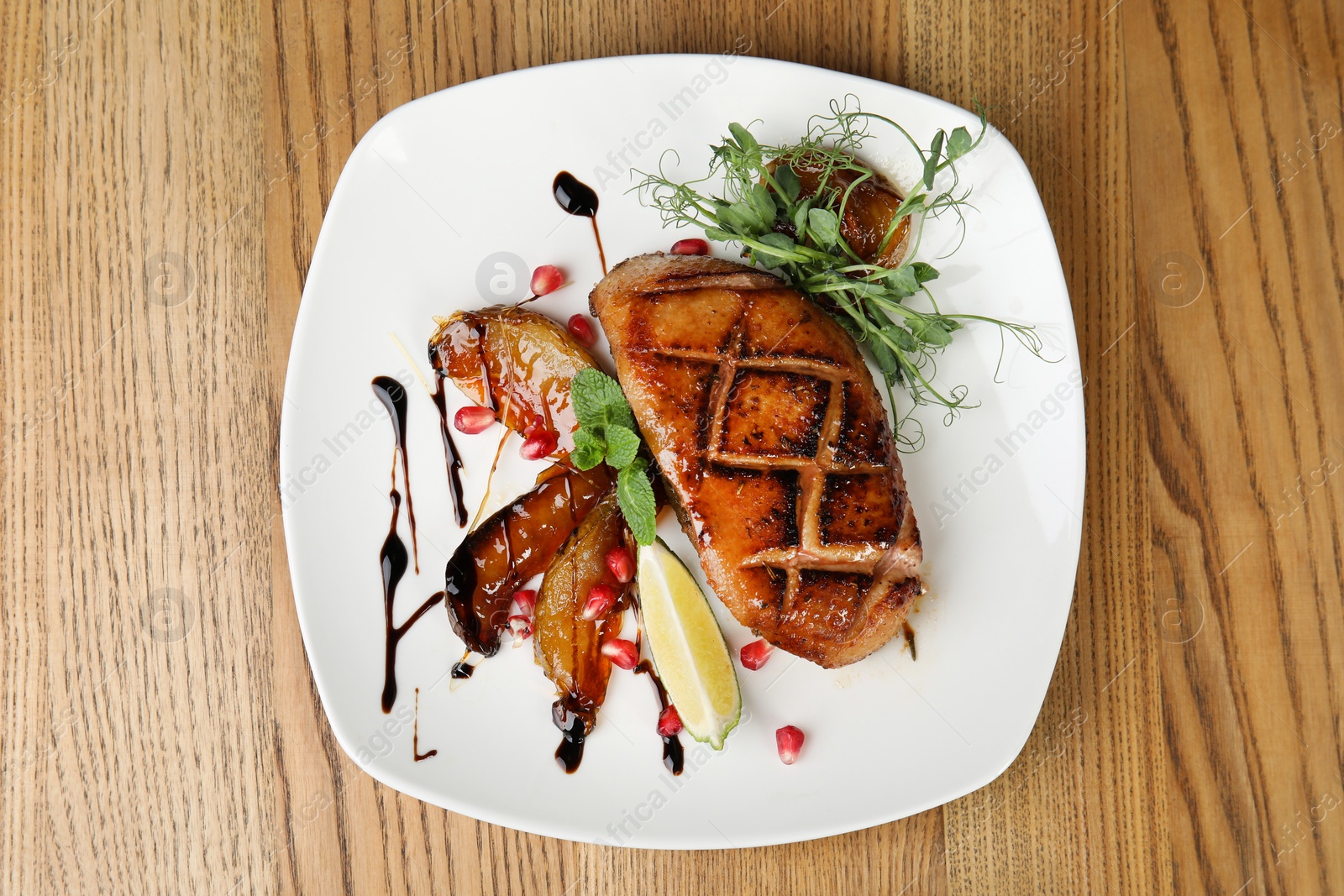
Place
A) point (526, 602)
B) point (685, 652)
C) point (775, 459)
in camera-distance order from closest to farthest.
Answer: point (775, 459) < point (685, 652) < point (526, 602)

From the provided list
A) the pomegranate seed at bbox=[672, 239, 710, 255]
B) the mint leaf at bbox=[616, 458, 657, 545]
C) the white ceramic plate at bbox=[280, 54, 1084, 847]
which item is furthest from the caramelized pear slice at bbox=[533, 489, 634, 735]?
the pomegranate seed at bbox=[672, 239, 710, 255]

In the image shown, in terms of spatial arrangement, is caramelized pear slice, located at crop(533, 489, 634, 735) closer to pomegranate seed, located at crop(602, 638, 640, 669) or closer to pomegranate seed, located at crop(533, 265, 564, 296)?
pomegranate seed, located at crop(602, 638, 640, 669)

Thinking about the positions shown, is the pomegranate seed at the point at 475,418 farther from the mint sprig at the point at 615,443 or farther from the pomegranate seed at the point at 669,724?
the pomegranate seed at the point at 669,724

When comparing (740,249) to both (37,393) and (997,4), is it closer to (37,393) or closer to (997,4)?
(997,4)

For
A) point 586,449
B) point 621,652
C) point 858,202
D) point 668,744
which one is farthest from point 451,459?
point 858,202

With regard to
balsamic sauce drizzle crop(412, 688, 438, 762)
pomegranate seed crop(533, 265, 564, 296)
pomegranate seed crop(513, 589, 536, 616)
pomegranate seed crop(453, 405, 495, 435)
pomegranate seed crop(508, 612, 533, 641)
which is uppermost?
pomegranate seed crop(533, 265, 564, 296)

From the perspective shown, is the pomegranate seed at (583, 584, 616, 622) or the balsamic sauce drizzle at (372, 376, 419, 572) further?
the balsamic sauce drizzle at (372, 376, 419, 572)

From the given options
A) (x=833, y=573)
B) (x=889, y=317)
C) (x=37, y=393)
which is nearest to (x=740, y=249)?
(x=889, y=317)

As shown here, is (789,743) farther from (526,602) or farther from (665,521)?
(526,602)
